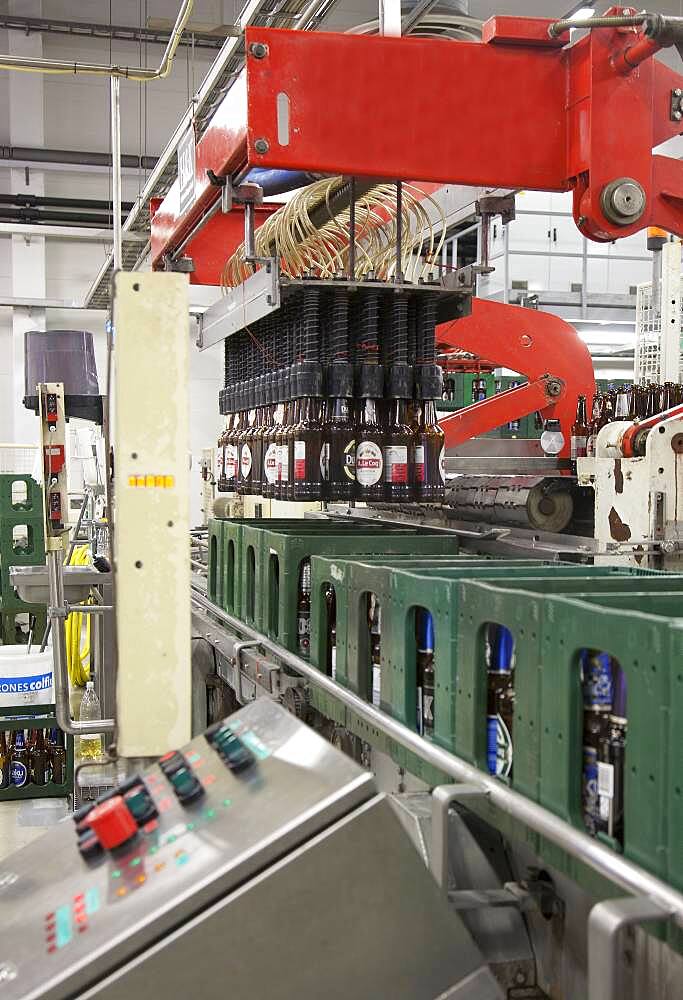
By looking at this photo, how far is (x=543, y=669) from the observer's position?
1723 mm

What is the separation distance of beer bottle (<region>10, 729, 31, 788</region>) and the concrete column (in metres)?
8.73

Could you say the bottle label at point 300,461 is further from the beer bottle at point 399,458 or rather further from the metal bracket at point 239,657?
the metal bracket at point 239,657

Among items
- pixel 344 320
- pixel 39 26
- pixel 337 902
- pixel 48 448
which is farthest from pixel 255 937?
pixel 39 26

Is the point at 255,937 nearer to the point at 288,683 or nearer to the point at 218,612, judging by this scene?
the point at 288,683

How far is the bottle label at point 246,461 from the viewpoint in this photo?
13.8 ft

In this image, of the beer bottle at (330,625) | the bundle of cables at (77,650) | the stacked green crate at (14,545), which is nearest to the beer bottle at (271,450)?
the beer bottle at (330,625)

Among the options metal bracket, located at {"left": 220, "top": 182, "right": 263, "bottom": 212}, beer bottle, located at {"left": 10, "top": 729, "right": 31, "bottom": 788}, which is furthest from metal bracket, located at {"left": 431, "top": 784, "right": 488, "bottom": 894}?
beer bottle, located at {"left": 10, "top": 729, "right": 31, "bottom": 788}

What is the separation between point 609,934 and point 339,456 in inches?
89.3

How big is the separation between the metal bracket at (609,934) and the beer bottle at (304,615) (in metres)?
1.87

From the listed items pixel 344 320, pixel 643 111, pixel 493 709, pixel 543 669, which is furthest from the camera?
pixel 344 320

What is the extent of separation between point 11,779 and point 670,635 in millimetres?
5104

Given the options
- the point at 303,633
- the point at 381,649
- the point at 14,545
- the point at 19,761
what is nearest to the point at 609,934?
the point at 381,649

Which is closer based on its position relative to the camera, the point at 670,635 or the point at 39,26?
the point at 670,635

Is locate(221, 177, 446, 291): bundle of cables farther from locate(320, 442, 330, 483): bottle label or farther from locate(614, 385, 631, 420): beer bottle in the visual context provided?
locate(614, 385, 631, 420): beer bottle
